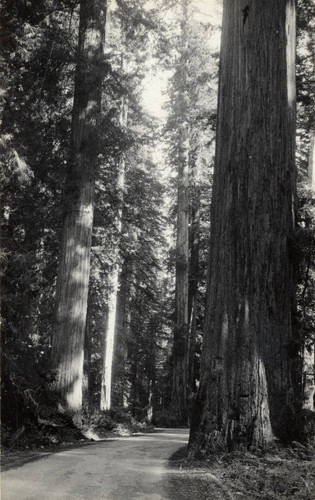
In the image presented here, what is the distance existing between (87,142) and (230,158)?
5.18m

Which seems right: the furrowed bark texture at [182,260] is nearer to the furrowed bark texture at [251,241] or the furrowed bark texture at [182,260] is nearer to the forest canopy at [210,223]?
the forest canopy at [210,223]

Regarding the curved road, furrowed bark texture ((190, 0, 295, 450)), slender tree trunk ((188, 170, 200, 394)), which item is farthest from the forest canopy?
slender tree trunk ((188, 170, 200, 394))

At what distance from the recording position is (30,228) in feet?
38.0

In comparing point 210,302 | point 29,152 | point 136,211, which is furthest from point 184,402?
point 210,302

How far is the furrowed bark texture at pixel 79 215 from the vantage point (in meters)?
8.95

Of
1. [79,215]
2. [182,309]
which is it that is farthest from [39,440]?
[182,309]

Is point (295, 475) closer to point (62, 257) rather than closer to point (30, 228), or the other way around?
point (62, 257)

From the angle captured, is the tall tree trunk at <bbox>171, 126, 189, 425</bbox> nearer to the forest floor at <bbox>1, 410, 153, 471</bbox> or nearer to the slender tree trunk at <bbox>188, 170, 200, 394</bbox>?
the slender tree trunk at <bbox>188, 170, 200, 394</bbox>

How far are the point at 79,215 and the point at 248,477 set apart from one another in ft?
22.6

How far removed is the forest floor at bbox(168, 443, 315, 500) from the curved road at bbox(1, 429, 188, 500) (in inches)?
8.3

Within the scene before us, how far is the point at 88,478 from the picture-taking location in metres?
4.00

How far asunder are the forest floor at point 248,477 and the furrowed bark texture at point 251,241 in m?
0.28

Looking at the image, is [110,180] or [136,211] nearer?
[110,180]

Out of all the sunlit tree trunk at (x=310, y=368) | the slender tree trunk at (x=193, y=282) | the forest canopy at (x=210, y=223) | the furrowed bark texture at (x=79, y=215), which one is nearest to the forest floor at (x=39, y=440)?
the forest canopy at (x=210, y=223)
